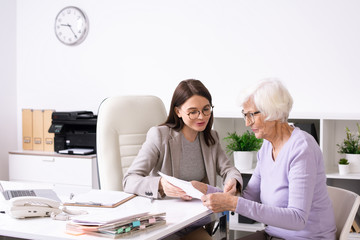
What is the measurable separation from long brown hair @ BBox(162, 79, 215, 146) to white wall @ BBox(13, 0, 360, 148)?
1528mm

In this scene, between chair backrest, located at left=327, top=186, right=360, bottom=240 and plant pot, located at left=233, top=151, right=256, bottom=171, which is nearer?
chair backrest, located at left=327, top=186, right=360, bottom=240

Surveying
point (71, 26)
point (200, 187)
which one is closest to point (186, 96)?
point (200, 187)

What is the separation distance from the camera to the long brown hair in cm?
248

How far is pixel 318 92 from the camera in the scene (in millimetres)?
3803

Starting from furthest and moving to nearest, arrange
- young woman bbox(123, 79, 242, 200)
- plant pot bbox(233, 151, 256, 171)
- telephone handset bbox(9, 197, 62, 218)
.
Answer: plant pot bbox(233, 151, 256, 171) → young woman bbox(123, 79, 242, 200) → telephone handset bbox(9, 197, 62, 218)

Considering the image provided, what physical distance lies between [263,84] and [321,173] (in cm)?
44

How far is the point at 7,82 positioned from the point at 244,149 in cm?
259

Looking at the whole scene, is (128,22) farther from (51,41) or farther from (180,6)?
(51,41)

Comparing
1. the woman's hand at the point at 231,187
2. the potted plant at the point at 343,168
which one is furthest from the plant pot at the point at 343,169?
the woman's hand at the point at 231,187

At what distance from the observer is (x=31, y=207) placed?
186cm

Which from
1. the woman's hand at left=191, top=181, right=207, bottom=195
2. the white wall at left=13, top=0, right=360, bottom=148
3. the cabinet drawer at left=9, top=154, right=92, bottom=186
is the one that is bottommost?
the cabinet drawer at left=9, top=154, right=92, bottom=186

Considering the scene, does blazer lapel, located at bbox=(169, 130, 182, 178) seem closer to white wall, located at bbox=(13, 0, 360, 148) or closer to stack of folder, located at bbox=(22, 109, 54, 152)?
white wall, located at bbox=(13, 0, 360, 148)

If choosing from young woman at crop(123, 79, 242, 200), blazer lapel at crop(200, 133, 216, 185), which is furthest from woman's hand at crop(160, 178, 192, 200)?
blazer lapel at crop(200, 133, 216, 185)

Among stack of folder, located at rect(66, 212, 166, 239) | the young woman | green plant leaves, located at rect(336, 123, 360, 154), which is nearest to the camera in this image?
stack of folder, located at rect(66, 212, 166, 239)
